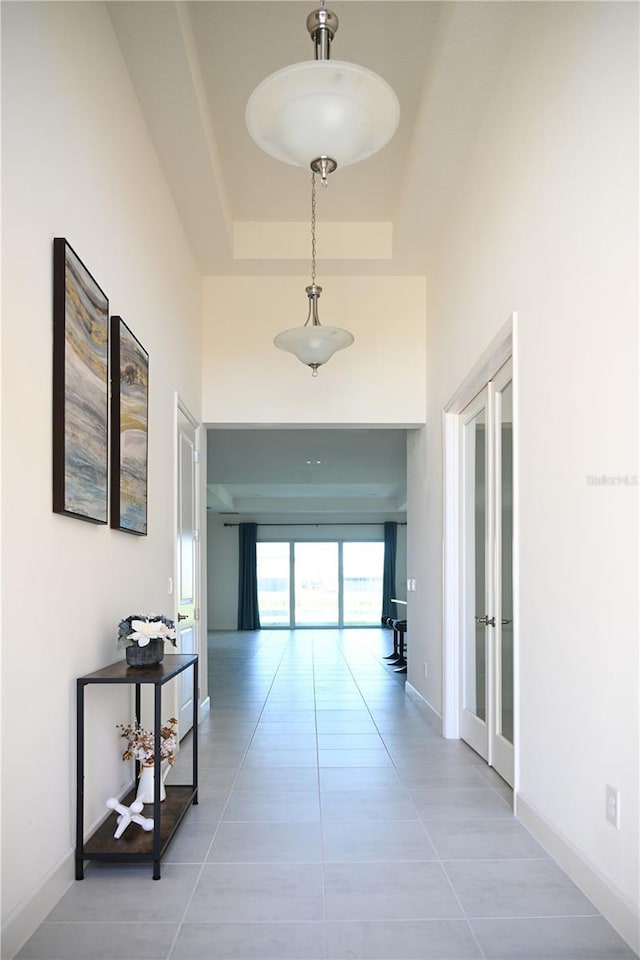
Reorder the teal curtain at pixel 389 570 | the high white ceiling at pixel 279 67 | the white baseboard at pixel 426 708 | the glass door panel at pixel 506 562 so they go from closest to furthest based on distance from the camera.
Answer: the high white ceiling at pixel 279 67 → the glass door panel at pixel 506 562 → the white baseboard at pixel 426 708 → the teal curtain at pixel 389 570

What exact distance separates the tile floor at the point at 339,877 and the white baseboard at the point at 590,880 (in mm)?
43

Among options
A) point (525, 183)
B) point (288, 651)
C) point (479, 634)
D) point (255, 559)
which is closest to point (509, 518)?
point (479, 634)

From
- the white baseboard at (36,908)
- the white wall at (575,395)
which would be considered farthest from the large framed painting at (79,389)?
the white wall at (575,395)

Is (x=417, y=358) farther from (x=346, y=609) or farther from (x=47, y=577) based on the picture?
(x=346, y=609)

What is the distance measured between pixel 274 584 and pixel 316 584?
0.94m

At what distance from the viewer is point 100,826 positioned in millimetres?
3145

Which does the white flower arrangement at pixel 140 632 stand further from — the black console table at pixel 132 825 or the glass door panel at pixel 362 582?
the glass door panel at pixel 362 582

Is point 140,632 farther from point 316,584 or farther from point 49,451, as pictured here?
point 316,584

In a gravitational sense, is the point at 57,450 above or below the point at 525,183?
below

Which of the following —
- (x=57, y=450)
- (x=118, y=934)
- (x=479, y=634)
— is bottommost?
(x=118, y=934)

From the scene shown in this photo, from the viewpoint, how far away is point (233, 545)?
17688 millimetres

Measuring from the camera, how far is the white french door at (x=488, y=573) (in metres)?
4.11

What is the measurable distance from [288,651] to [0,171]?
35.1 feet

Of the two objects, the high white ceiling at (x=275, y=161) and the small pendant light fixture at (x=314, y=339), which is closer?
the high white ceiling at (x=275, y=161)
